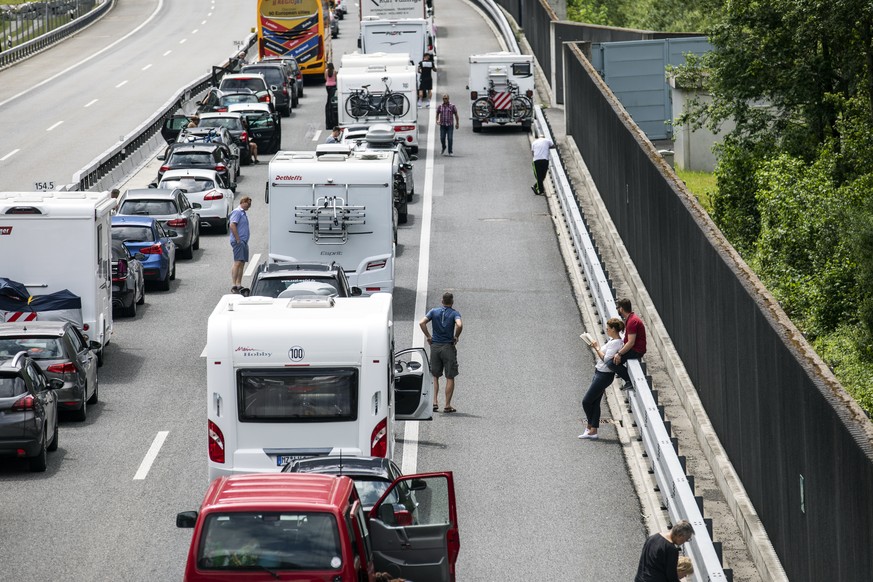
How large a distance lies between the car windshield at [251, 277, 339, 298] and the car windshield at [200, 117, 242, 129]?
22.6 metres

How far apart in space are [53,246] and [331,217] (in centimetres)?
505

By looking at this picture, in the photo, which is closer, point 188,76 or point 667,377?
point 667,377

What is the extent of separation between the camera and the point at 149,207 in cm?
3144

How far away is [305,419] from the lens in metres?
15.2

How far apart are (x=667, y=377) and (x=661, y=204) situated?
9.17 ft

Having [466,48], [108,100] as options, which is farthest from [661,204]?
[466,48]

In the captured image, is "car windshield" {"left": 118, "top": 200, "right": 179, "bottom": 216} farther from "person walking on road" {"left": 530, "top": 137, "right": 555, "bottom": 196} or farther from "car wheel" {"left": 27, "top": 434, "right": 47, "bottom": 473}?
"car wheel" {"left": 27, "top": 434, "right": 47, "bottom": 473}

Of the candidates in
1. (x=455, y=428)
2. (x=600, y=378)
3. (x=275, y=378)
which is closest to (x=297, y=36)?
(x=455, y=428)

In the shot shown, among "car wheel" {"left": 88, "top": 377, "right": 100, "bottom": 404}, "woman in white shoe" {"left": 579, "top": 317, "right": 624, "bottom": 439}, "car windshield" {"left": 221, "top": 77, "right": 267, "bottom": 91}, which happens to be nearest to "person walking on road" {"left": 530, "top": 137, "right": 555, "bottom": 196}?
"car windshield" {"left": 221, "top": 77, "right": 267, "bottom": 91}

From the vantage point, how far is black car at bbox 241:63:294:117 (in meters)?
53.9

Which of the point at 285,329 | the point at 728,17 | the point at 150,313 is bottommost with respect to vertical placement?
the point at 150,313

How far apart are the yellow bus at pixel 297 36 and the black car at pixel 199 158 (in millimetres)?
22960

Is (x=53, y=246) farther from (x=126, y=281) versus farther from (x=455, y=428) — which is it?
(x=455, y=428)

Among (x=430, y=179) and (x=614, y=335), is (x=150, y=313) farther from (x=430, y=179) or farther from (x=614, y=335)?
(x=430, y=179)
